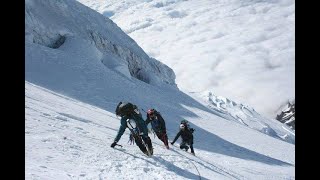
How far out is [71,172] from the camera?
8.45 metres

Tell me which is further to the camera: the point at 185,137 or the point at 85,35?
the point at 85,35

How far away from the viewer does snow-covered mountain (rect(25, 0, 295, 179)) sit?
9906mm

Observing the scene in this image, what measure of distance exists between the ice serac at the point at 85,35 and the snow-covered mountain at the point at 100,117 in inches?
4.8

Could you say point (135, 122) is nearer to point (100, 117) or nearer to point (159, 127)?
point (159, 127)

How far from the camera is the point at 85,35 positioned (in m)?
43.8

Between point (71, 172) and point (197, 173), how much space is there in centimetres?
411

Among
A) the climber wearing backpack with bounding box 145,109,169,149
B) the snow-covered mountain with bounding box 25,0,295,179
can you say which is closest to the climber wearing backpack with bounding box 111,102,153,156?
the snow-covered mountain with bounding box 25,0,295,179

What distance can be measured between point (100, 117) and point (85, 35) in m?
24.9

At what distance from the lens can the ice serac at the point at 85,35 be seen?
37.7 metres

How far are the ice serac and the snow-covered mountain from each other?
12cm

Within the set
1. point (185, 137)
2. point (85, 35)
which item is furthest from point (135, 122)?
point (85, 35)

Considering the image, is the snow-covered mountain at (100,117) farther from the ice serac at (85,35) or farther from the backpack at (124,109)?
the backpack at (124,109)
